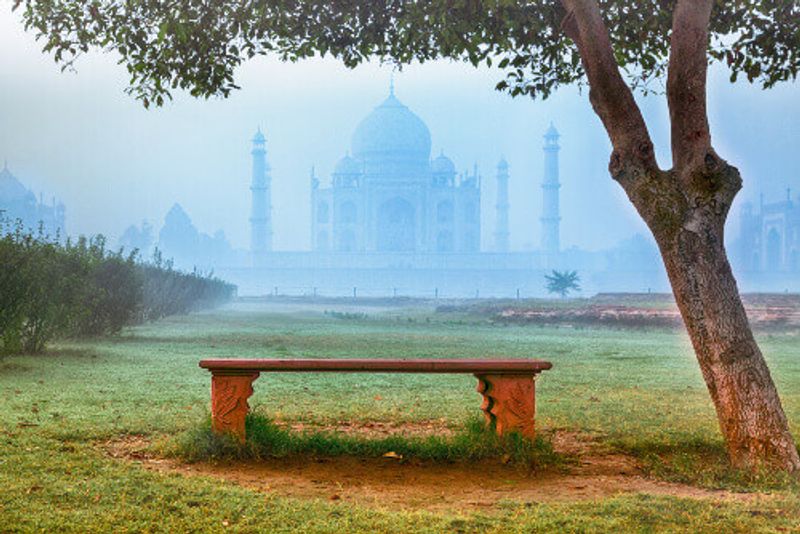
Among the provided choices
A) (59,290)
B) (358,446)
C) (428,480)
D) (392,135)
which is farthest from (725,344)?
(392,135)

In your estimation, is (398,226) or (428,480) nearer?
(428,480)

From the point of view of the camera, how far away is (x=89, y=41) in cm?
820

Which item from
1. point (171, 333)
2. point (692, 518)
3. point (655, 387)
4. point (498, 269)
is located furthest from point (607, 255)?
point (692, 518)

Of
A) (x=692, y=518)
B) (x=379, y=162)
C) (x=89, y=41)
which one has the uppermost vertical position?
(x=379, y=162)

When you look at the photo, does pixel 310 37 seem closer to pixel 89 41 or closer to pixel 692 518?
pixel 89 41

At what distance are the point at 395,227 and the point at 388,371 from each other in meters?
91.8

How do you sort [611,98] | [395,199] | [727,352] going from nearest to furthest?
[727,352], [611,98], [395,199]

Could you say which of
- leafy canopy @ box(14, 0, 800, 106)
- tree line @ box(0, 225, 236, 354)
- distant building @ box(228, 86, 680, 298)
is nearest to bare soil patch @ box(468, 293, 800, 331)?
tree line @ box(0, 225, 236, 354)

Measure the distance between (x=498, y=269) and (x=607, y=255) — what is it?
18.5 meters

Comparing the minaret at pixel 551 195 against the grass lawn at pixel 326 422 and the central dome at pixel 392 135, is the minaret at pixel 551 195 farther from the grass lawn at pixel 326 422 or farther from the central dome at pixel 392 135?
the grass lawn at pixel 326 422

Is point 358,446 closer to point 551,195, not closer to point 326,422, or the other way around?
point 326,422

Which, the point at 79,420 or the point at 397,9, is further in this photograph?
the point at 397,9

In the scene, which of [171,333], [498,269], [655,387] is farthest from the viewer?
[498,269]

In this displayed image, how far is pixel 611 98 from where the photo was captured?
6340 mm
